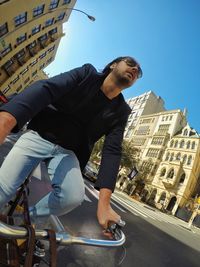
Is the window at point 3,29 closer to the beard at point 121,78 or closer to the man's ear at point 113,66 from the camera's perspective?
the man's ear at point 113,66

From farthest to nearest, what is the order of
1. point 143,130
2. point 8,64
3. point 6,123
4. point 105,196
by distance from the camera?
point 143,130
point 8,64
point 105,196
point 6,123

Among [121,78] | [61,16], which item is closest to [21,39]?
[61,16]

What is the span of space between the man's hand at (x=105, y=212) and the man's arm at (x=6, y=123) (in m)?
0.86

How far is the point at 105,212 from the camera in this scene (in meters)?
1.90

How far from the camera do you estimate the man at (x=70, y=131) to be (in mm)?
1812

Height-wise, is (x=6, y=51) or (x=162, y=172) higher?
(x=6, y=51)

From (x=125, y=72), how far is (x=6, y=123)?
48.0 inches

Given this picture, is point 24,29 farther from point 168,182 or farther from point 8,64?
point 168,182

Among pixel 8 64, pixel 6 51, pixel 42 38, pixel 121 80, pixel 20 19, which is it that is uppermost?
pixel 42 38

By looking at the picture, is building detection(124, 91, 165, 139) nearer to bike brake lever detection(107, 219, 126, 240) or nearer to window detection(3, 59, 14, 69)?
window detection(3, 59, 14, 69)

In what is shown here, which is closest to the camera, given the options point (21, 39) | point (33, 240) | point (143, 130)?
point (33, 240)

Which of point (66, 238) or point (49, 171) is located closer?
point (66, 238)

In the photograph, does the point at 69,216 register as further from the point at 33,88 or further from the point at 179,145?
the point at 179,145

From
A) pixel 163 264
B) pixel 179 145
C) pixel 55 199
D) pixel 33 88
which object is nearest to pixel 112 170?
pixel 55 199
